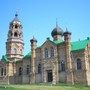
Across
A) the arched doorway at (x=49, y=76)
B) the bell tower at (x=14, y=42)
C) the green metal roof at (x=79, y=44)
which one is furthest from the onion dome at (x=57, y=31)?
the arched doorway at (x=49, y=76)

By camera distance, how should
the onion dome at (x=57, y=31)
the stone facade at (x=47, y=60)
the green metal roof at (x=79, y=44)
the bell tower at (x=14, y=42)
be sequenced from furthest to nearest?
the bell tower at (x=14, y=42)
the onion dome at (x=57, y=31)
the green metal roof at (x=79, y=44)
the stone facade at (x=47, y=60)

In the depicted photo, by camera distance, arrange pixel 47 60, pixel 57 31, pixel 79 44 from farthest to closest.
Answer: pixel 57 31 → pixel 47 60 → pixel 79 44

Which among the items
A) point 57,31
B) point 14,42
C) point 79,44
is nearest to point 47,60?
point 79,44

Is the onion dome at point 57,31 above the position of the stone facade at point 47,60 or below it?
above

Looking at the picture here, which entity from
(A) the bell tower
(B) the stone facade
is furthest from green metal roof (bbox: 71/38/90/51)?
(A) the bell tower

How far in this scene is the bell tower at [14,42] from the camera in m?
54.7

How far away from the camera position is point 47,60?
46906 mm

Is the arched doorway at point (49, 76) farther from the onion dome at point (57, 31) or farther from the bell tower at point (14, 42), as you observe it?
the bell tower at point (14, 42)

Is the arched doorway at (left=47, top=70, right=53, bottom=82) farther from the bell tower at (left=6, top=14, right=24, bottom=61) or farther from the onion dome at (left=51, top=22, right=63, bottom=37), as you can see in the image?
the bell tower at (left=6, top=14, right=24, bottom=61)

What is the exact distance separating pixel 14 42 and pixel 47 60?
37.0 feet

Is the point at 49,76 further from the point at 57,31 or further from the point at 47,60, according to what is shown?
the point at 57,31

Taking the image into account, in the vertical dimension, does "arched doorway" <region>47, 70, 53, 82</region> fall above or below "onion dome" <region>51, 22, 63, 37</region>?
below

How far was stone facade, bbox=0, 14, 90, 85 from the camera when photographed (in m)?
42.9

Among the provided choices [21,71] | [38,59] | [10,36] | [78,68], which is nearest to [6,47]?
[10,36]
